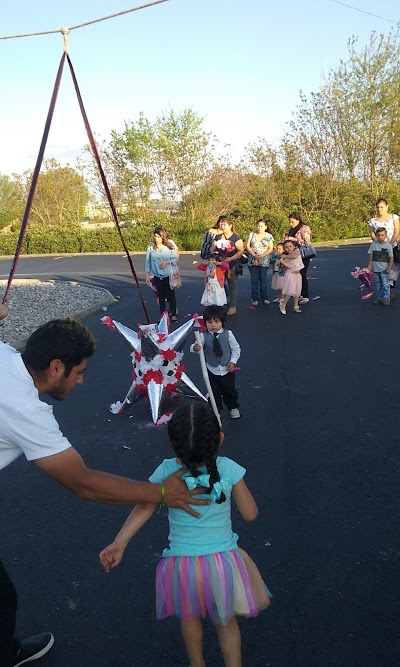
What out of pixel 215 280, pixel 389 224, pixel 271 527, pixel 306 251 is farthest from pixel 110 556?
pixel 389 224

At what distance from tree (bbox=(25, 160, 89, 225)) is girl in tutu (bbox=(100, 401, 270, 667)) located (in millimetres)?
35816

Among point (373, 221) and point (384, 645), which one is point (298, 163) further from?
point (384, 645)

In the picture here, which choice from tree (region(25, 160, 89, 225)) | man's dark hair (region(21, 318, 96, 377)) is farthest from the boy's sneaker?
tree (region(25, 160, 89, 225))

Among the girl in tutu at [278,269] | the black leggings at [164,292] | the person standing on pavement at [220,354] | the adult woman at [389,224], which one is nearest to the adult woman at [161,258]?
the black leggings at [164,292]

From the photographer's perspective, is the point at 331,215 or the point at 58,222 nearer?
the point at 331,215

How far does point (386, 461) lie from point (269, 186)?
2639 cm

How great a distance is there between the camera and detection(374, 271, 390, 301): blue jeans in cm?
1068

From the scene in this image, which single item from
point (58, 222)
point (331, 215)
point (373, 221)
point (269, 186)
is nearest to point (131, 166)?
point (58, 222)

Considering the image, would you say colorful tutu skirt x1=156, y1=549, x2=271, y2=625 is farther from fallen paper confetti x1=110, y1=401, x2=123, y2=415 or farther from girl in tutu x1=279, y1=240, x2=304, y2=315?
girl in tutu x1=279, y1=240, x2=304, y2=315

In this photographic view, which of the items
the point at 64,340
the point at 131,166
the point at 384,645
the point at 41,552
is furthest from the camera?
the point at 131,166

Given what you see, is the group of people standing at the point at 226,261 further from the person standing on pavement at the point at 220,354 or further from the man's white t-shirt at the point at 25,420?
the man's white t-shirt at the point at 25,420

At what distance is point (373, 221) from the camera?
34.6 feet

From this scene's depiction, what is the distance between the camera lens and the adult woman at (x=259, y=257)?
11.0 meters

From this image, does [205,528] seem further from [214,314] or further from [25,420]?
[214,314]
